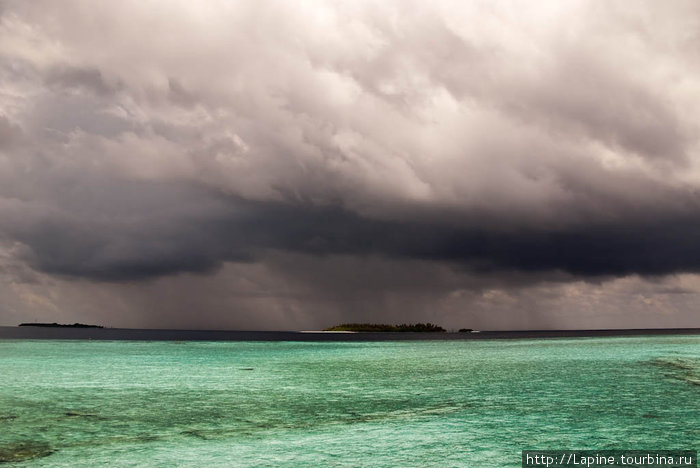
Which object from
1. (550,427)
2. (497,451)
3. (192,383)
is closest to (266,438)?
(497,451)

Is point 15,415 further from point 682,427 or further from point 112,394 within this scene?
point 682,427

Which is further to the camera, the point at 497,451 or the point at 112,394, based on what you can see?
the point at 112,394

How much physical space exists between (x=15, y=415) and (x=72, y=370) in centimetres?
2398

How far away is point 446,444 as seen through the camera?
1641 centimetres

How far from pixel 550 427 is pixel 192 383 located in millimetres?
23708


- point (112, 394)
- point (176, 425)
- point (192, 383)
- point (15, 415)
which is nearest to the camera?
point (176, 425)

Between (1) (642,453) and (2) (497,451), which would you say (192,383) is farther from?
(1) (642,453)

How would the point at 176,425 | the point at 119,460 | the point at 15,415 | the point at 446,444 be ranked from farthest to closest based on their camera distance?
1. the point at 15,415
2. the point at 176,425
3. the point at 446,444
4. the point at 119,460

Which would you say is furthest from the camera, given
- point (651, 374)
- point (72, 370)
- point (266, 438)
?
point (72, 370)

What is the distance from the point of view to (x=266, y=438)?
17.5 metres

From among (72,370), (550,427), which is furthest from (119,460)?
(72,370)

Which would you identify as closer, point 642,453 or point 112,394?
point 642,453

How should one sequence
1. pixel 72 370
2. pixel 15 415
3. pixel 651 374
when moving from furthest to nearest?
pixel 72 370 → pixel 651 374 → pixel 15 415

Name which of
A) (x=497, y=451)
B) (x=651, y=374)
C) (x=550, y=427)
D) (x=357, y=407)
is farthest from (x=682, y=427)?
(x=651, y=374)
